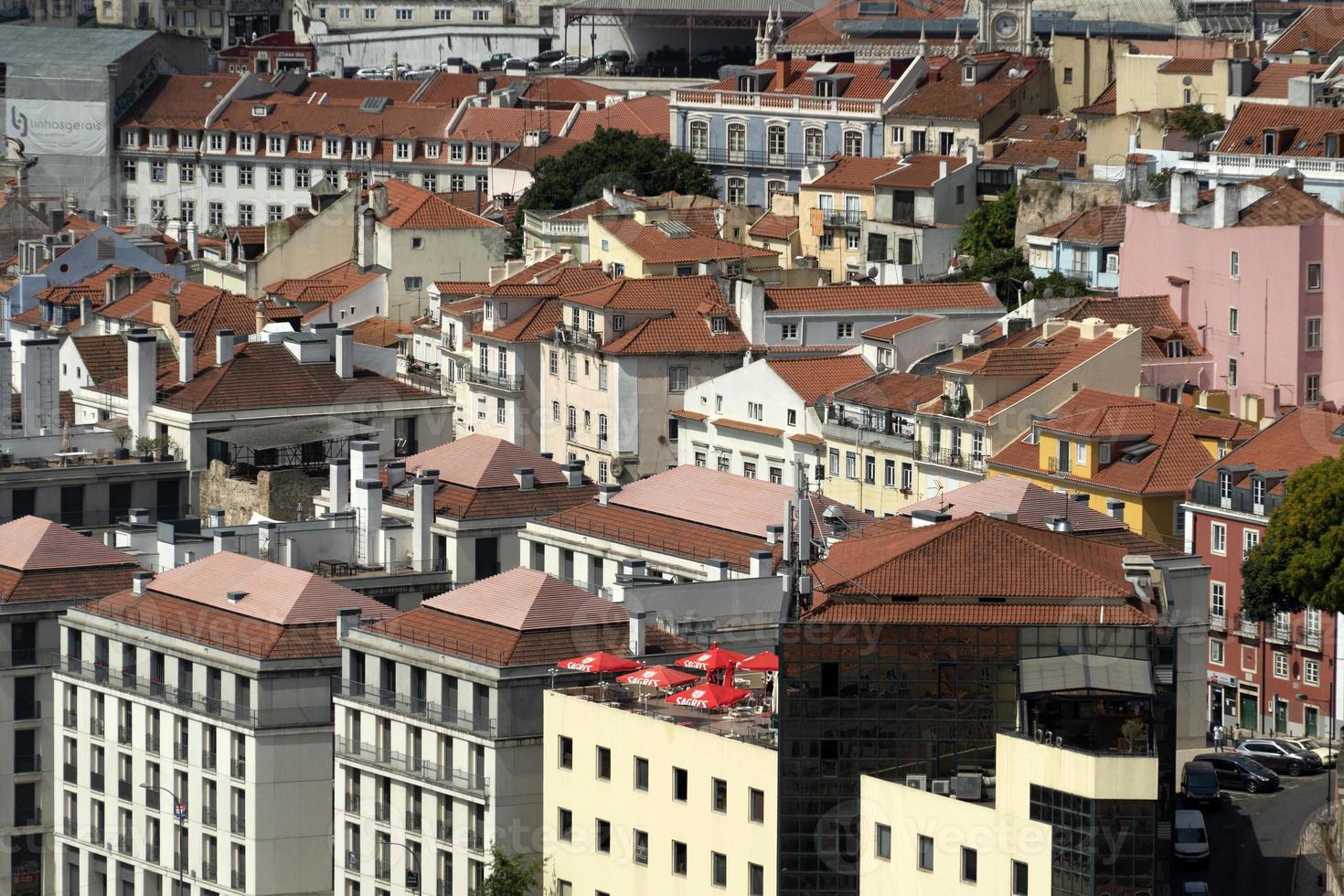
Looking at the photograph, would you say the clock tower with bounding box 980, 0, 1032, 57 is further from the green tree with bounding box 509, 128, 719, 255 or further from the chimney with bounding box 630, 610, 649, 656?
the chimney with bounding box 630, 610, 649, 656

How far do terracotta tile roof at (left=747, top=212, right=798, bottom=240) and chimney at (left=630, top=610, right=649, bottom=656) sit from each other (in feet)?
229

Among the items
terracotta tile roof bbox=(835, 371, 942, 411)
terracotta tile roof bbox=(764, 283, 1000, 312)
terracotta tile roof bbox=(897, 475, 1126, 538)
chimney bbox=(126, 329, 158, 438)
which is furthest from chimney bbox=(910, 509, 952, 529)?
terracotta tile roof bbox=(764, 283, 1000, 312)

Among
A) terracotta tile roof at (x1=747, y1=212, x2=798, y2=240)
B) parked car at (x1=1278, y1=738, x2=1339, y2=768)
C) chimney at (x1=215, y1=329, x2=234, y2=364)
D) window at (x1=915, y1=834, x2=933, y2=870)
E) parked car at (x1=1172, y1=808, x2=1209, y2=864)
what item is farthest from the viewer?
terracotta tile roof at (x1=747, y1=212, x2=798, y2=240)

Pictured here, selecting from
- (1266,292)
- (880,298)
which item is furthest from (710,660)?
(880,298)

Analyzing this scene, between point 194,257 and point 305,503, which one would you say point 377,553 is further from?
point 194,257

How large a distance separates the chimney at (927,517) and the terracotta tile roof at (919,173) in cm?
5778

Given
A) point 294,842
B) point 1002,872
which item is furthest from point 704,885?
point 294,842

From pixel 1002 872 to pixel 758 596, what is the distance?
1737 cm

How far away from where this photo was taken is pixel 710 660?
7775 cm

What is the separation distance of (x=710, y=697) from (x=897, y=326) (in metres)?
48.7

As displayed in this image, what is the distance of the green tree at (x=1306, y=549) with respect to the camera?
311 ft

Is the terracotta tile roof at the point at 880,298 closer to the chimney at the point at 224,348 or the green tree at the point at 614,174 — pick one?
the chimney at the point at 224,348

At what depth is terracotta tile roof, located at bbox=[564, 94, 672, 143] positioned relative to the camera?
18075 cm

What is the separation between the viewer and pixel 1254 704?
101 m
